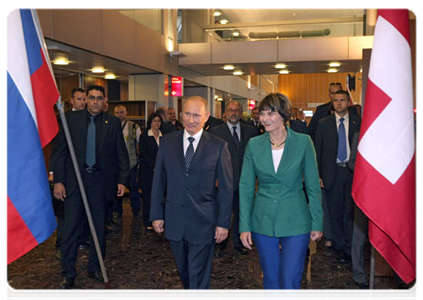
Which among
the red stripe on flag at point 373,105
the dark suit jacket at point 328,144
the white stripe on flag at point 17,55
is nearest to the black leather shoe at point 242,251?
the dark suit jacket at point 328,144

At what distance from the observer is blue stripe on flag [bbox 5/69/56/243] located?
221cm

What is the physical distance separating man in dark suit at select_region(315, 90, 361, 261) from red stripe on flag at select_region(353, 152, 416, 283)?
7.77 feet

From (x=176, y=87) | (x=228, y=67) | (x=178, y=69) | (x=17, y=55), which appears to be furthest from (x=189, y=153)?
(x=228, y=67)

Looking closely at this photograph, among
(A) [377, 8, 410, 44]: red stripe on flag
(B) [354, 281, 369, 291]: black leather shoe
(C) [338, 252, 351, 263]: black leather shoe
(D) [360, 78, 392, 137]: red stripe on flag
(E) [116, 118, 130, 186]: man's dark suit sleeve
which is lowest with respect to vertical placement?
(B) [354, 281, 369, 291]: black leather shoe

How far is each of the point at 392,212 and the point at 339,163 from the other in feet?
8.47

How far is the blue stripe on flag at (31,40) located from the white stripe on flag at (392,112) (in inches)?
71.6

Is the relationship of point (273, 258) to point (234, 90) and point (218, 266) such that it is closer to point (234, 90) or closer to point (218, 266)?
point (218, 266)

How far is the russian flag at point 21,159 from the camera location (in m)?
2.19

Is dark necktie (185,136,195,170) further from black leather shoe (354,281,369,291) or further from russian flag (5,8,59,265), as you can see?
black leather shoe (354,281,369,291)

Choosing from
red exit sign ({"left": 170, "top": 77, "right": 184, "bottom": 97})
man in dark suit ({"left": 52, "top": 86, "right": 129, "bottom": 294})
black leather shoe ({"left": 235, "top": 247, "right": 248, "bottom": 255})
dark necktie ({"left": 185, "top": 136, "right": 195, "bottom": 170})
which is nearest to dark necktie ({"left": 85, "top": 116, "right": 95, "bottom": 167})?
man in dark suit ({"left": 52, "top": 86, "right": 129, "bottom": 294})

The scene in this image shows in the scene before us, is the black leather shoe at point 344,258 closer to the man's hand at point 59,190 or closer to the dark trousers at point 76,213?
the dark trousers at point 76,213

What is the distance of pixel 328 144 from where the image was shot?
480 centimetres

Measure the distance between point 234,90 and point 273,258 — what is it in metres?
20.1

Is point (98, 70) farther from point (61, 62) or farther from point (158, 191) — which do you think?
point (158, 191)
